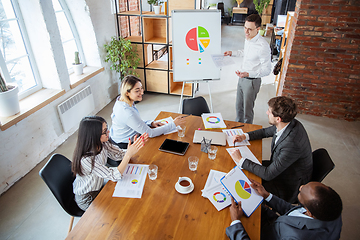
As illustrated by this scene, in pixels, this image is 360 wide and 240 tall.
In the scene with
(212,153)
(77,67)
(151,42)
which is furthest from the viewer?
(151,42)

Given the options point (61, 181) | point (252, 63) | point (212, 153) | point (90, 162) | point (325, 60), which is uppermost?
point (252, 63)

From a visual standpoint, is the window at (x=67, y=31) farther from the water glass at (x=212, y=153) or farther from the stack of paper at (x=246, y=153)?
the stack of paper at (x=246, y=153)

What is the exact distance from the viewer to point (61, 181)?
6.34ft

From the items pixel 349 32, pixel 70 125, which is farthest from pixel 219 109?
pixel 70 125

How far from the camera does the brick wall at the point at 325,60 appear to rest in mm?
3658

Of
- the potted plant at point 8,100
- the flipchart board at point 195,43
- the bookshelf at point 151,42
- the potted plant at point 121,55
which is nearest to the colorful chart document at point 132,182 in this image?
the potted plant at point 8,100

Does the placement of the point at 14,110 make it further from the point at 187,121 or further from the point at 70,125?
the point at 187,121

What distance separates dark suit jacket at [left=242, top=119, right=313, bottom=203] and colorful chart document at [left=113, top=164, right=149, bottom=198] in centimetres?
83

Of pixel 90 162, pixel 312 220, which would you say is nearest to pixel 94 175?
pixel 90 162

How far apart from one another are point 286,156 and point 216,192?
2.11ft

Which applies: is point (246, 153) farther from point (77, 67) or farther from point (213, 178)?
point (77, 67)

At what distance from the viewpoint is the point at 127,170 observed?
6.41ft

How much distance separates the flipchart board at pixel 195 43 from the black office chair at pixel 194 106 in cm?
84

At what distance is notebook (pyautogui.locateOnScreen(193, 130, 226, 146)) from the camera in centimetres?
229
